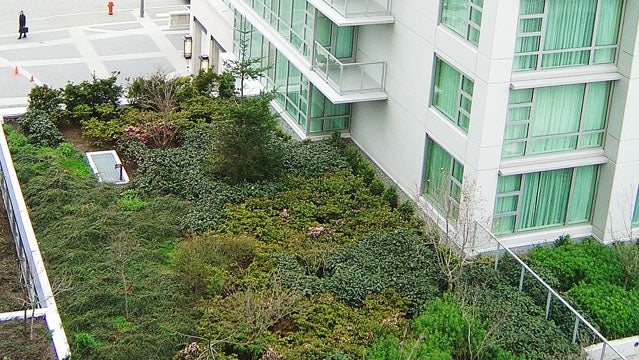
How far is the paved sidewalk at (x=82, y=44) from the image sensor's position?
139ft

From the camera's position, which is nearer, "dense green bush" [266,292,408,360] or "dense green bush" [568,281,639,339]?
"dense green bush" [266,292,408,360]

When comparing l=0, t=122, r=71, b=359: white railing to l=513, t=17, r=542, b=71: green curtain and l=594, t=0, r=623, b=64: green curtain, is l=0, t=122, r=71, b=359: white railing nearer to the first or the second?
l=513, t=17, r=542, b=71: green curtain

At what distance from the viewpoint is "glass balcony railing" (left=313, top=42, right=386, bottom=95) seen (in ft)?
98.7

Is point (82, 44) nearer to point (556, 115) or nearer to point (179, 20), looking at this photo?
point (179, 20)

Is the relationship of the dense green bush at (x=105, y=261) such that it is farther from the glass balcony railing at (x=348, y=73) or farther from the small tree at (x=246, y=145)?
the glass balcony railing at (x=348, y=73)

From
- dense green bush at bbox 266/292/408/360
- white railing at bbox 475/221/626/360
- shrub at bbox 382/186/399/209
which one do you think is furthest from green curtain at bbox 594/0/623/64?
dense green bush at bbox 266/292/408/360

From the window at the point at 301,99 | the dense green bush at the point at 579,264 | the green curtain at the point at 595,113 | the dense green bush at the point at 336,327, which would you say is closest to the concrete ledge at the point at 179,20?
the window at the point at 301,99

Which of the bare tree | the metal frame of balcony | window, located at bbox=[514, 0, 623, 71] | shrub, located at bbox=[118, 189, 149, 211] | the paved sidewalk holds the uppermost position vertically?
window, located at bbox=[514, 0, 623, 71]

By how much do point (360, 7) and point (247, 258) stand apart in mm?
8496

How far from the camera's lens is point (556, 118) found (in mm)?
26484

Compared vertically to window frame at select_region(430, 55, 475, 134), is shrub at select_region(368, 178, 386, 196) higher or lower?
lower

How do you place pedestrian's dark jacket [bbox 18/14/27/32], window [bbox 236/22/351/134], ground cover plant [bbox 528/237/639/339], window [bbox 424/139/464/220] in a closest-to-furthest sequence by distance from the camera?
ground cover plant [bbox 528/237/639/339] → window [bbox 424/139/464/220] → window [bbox 236/22/351/134] → pedestrian's dark jacket [bbox 18/14/27/32]

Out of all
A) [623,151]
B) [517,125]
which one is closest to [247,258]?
[517,125]

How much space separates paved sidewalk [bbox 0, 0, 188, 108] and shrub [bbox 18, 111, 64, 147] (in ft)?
25.8
